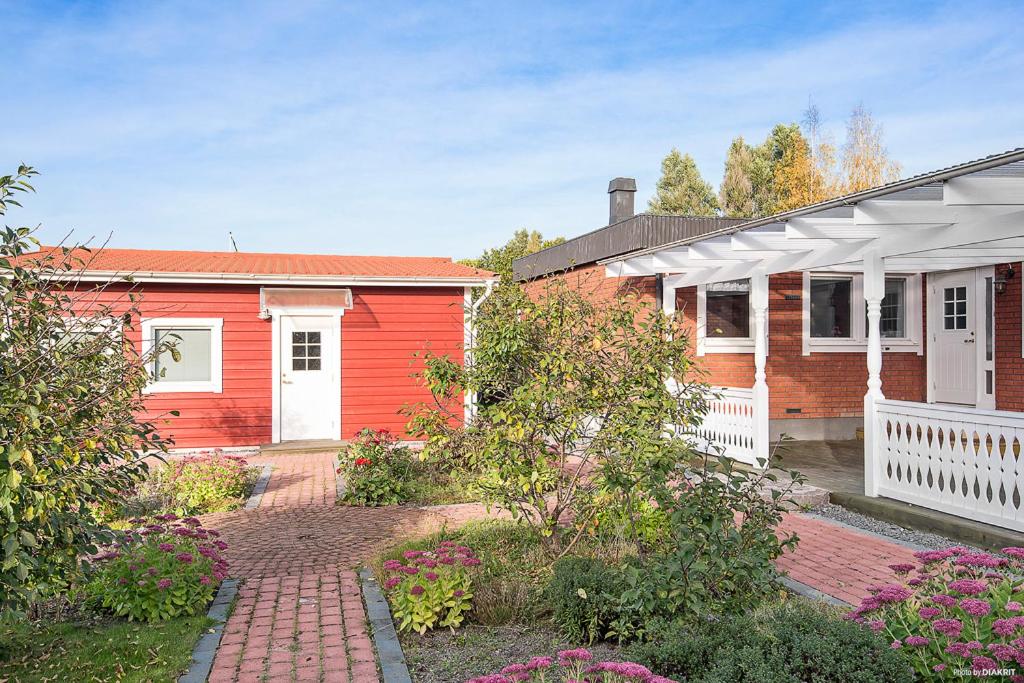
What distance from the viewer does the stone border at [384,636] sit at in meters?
4.06

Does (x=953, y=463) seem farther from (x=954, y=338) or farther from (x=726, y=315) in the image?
(x=954, y=338)

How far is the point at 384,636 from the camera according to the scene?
4617mm

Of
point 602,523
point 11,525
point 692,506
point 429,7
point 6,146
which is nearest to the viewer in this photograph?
point 11,525

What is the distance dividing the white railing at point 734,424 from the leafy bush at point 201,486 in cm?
573

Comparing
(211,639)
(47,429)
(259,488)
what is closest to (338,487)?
(259,488)

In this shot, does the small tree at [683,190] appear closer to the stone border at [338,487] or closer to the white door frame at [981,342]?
the white door frame at [981,342]

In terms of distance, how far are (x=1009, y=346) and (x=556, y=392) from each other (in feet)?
29.6

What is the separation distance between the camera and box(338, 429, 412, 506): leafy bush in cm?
873

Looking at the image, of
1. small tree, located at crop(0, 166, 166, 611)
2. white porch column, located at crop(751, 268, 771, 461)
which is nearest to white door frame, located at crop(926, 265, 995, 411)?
white porch column, located at crop(751, 268, 771, 461)

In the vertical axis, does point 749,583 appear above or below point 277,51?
below

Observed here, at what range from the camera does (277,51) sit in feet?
39.2

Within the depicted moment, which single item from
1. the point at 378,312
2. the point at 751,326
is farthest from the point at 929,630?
the point at 378,312

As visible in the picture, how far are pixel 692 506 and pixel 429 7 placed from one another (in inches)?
365

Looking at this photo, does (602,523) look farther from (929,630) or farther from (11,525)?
(11,525)
